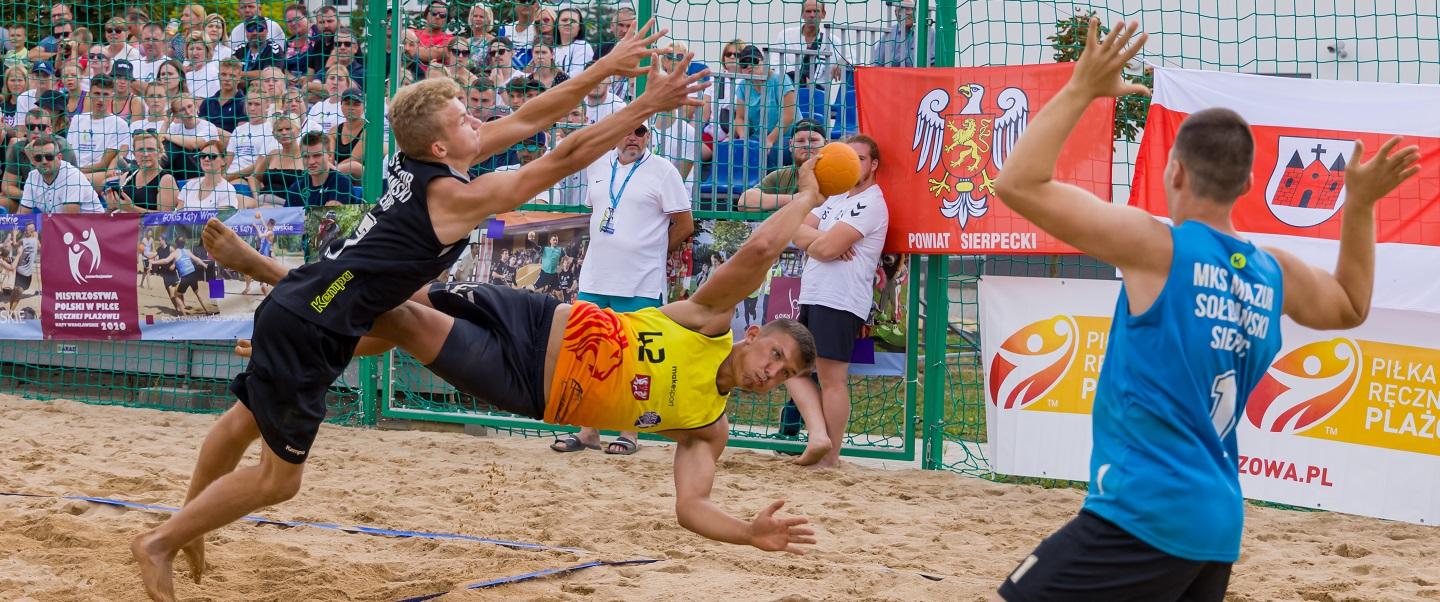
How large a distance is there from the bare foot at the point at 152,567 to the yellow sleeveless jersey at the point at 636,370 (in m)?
1.29

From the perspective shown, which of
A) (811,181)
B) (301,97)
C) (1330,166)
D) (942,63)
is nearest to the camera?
(811,181)

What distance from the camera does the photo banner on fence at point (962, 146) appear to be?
6719mm

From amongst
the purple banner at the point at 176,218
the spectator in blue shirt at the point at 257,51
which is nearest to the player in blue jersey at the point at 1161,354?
the purple banner at the point at 176,218

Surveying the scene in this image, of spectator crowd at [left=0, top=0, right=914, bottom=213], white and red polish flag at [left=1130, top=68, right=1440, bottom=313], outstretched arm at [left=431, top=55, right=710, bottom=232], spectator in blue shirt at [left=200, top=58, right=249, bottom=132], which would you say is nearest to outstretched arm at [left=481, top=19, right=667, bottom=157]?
outstretched arm at [left=431, top=55, right=710, bottom=232]

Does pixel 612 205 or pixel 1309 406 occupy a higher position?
pixel 612 205

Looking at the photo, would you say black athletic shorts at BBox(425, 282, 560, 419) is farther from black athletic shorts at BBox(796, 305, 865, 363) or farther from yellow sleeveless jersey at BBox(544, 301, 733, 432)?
black athletic shorts at BBox(796, 305, 865, 363)

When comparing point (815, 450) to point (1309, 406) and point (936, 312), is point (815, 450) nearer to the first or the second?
point (936, 312)

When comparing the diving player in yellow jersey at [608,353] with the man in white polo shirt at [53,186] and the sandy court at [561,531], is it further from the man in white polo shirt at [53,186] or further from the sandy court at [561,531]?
the man in white polo shirt at [53,186]

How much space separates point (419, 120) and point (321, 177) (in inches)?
193

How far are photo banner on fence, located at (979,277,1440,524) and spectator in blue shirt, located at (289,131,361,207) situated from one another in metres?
4.42

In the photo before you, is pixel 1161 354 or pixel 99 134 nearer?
pixel 1161 354

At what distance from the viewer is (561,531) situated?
5504 mm

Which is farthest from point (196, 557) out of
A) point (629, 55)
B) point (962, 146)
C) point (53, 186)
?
point (53, 186)

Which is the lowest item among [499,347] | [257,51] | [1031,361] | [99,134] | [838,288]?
[1031,361]
